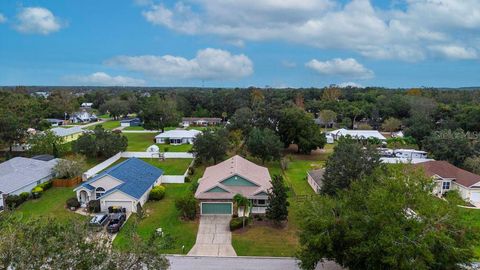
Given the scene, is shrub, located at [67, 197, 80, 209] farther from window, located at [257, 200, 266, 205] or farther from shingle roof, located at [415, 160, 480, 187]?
shingle roof, located at [415, 160, 480, 187]

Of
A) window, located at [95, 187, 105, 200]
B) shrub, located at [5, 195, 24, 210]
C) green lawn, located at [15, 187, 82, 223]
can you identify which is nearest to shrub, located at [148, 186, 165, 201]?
window, located at [95, 187, 105, 200]

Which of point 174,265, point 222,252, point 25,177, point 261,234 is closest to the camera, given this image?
point 174,265

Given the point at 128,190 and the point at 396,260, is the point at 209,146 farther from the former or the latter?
the point at 396,260

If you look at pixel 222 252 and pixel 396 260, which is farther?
pixel 222 252

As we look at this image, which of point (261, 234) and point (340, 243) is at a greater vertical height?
point (340, 243)

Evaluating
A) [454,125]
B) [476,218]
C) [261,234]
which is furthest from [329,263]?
[454,125]

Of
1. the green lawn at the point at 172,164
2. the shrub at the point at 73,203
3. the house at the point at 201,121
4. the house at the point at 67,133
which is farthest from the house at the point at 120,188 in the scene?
the house at the point at 201,121
